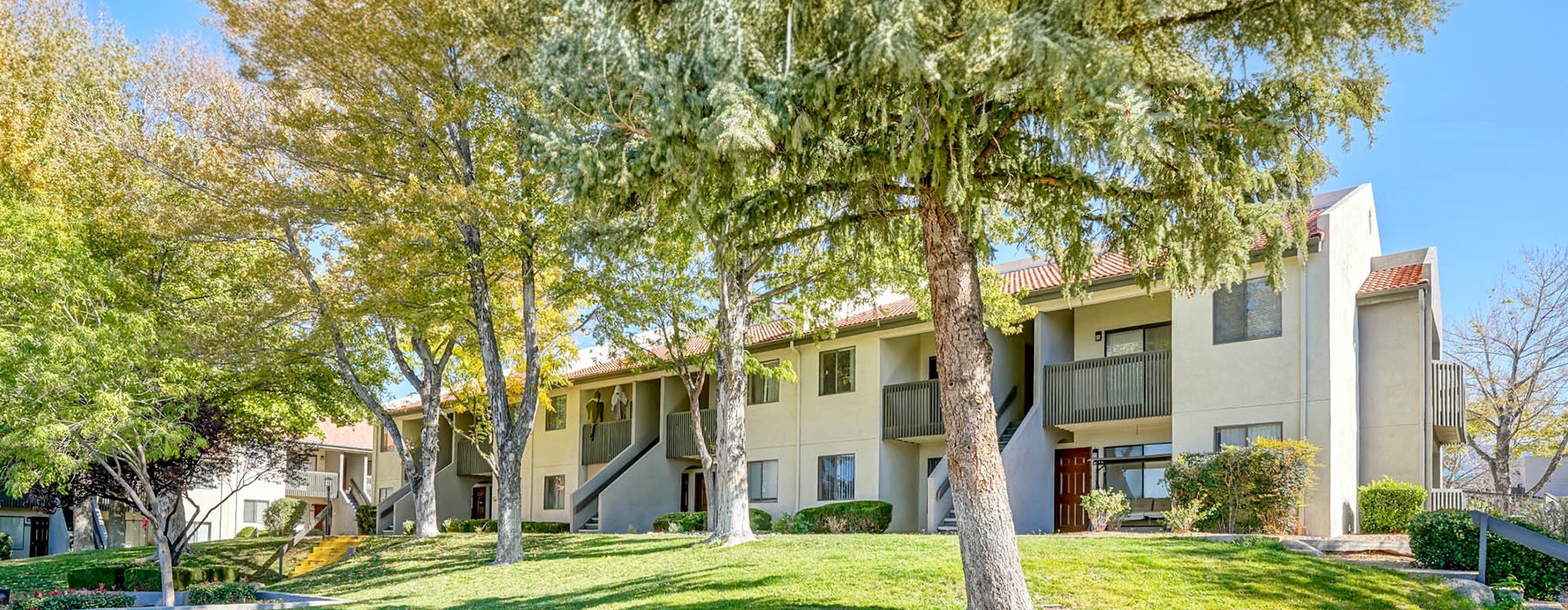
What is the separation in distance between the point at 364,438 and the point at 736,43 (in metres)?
50.1

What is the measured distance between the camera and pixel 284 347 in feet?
88.1

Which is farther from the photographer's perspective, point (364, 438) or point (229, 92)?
point (364, 438)

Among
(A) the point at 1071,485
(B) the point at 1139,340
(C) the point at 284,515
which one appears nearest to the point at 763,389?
(A) the point at 1071,485

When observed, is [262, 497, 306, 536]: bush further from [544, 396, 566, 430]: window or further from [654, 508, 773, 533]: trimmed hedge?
[654, 508, 773, 533]: trimmed hedge

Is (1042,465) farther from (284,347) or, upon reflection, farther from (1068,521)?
(284,347)

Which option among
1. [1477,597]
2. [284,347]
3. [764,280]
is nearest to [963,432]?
[1477,597]

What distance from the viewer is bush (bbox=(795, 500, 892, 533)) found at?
25.5 meters

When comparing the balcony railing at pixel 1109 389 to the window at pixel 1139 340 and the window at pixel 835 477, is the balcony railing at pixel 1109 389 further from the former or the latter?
the window at pixel 835 477

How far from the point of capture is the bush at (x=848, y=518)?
83.8ft

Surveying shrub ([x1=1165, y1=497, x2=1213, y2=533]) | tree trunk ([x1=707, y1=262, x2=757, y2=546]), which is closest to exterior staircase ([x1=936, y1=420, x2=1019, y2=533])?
shrub ([x1=1165, y1=497, x2=1213, y2=533])

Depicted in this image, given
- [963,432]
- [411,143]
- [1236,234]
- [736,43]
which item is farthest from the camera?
[411,143]

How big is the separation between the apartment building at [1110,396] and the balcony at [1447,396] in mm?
44

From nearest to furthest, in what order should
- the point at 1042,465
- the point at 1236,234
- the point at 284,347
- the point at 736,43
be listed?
the point at 736,43
the point at 1236,234
the point at 1042,465
the point at 284,347

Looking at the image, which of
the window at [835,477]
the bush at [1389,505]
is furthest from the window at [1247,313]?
the window at [835,477]
